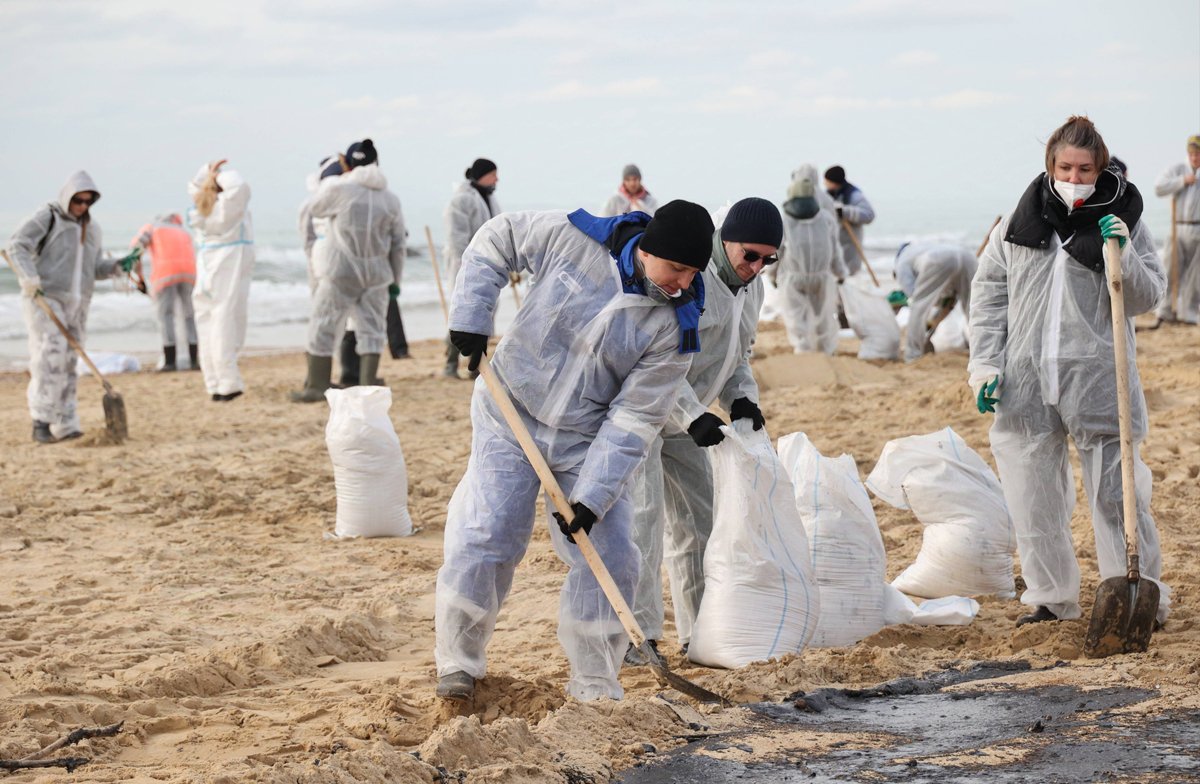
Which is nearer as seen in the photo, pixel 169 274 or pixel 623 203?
pixel 169 274

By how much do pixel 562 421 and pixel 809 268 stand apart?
822 centimetres

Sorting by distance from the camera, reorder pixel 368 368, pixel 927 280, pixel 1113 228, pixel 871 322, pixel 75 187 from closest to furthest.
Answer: pixel 1113 228 → pixel 75 187 → pixel 368 368 → pixel 927 280 → pixel 871 322

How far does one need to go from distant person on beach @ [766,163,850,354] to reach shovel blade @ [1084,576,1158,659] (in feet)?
24.6

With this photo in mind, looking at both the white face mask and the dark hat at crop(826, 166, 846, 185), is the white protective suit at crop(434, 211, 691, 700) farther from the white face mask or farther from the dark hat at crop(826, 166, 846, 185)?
the dark hat at crop(826, 166, 846, 185)

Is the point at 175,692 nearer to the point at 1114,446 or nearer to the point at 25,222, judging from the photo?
the point at 1114,446

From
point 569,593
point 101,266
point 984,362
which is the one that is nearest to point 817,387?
point 101,266

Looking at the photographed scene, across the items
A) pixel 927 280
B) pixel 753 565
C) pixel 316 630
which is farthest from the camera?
pixel 927 280

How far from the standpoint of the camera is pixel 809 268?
38.7 feet

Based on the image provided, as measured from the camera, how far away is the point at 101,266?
9.77m

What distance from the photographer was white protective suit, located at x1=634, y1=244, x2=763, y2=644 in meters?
4.32

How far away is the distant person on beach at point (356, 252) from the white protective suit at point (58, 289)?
1772 millimetres

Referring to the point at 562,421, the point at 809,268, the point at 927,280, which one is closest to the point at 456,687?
the point at 562,421

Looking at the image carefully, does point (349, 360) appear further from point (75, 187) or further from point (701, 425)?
point (701, 425)

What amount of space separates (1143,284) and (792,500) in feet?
4.30
